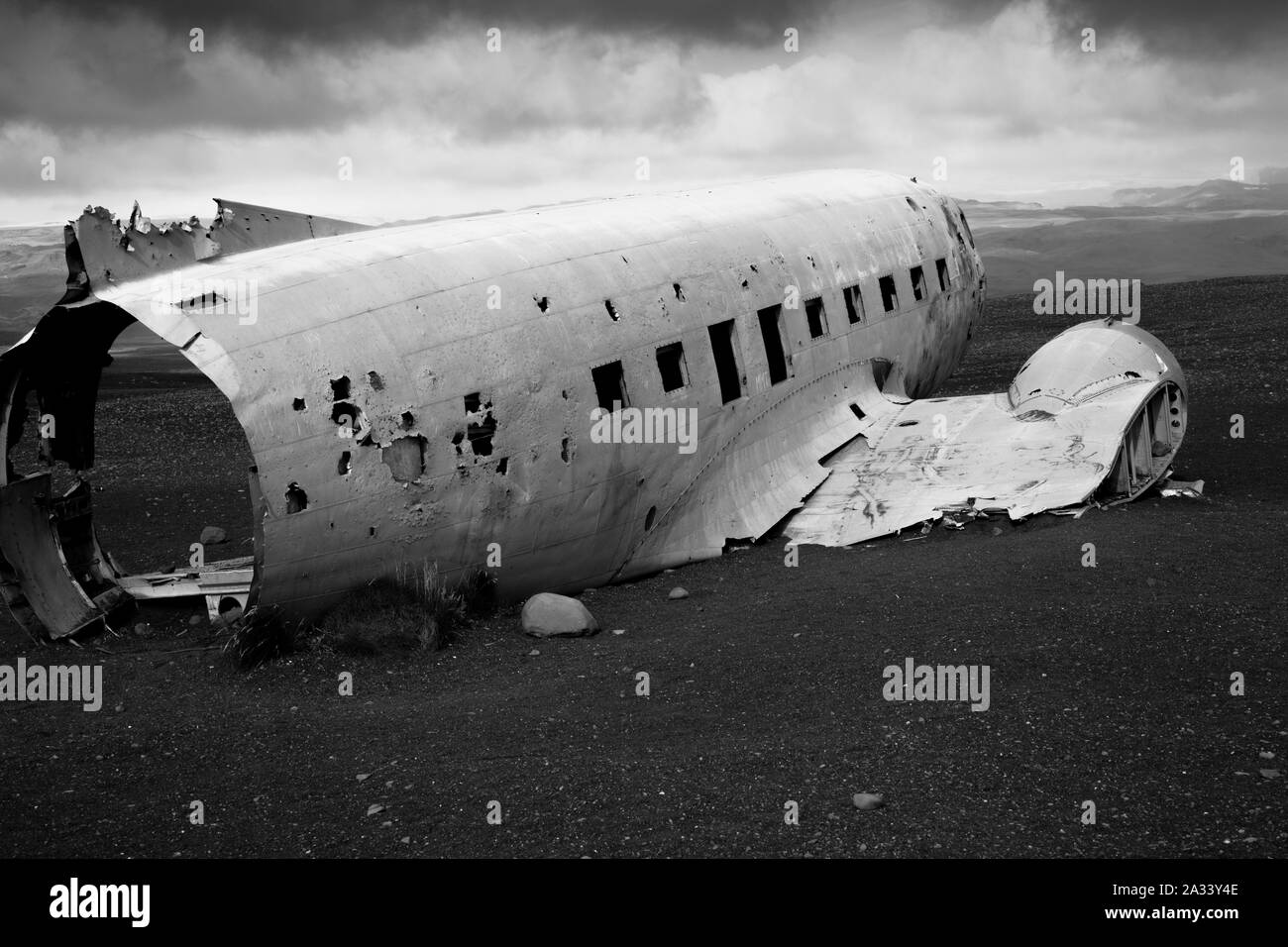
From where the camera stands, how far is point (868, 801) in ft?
28.8

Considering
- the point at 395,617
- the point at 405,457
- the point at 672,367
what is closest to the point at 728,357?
the point at 672,367

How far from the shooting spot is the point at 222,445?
94.6 ft

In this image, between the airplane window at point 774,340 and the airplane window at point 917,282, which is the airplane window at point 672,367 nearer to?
the airplane window at point 774,340

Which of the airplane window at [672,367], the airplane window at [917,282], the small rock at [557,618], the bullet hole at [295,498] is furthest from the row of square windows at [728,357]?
the bullet hole at [295,498]

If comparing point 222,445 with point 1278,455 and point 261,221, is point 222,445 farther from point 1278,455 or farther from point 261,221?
point 1278,455

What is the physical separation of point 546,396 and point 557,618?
2.35m

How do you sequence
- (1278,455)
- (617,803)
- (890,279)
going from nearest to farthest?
(617,803), (890,279), (1278,455)

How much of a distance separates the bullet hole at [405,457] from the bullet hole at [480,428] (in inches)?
20.7

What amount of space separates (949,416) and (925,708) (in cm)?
845

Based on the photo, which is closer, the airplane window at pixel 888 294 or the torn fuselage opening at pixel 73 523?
the torn fuselage opening at pixel 73 523

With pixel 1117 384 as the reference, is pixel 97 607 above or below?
below

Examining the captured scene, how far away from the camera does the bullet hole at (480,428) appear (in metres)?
12.5

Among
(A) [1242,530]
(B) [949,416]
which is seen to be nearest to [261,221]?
(B) [949,416]

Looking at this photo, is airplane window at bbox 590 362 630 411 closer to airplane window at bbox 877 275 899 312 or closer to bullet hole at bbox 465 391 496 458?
bullet hole at bbox 465 391 496 458
